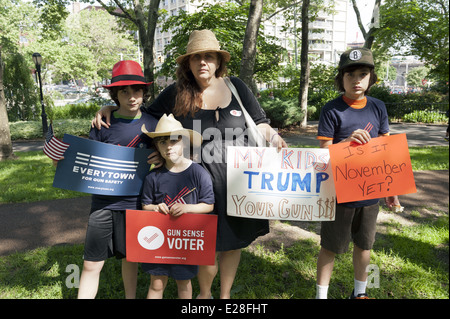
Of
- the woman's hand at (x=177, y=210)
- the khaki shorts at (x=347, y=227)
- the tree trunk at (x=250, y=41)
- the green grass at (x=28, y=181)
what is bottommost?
the green grass at (x=28, y=181)

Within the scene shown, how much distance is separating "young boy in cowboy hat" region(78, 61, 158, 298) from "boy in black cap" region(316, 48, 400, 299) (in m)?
1.38

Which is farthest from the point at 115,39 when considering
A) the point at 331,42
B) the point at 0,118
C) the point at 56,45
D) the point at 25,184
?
the point at 331,42

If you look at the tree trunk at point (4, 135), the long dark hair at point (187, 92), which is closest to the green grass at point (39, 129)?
the tree trunk at point (4, 135)

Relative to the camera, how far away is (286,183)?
2492 mm

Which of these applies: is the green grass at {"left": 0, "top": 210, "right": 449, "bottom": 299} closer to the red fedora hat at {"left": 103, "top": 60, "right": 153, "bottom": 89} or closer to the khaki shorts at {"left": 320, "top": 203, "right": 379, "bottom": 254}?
the khaki shorts at {"left": 320, "top": 203, "right": 379, "bottom": 254}

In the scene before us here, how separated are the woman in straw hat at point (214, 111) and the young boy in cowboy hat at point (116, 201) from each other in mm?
135

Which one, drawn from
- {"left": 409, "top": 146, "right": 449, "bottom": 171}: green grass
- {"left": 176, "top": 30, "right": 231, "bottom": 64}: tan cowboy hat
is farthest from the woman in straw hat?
{"left": 409, "top": 146, "right": 449, "bottom": 171}: green grass

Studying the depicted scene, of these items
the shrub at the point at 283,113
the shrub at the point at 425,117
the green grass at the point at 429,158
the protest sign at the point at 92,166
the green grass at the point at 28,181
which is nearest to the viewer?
the protest sign at the point at 92,166

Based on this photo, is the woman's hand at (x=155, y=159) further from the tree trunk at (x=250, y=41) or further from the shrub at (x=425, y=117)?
the shrub at (x=425, y=117)

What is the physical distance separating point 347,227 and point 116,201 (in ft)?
5.76

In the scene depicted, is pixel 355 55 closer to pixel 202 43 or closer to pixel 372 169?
pixel 372 169

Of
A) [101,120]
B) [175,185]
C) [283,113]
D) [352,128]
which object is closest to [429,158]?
[283,113]

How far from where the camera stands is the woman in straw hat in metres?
2.43

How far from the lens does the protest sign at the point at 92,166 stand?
7.68 feet
